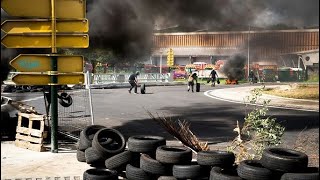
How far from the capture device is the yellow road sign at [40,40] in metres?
8.94

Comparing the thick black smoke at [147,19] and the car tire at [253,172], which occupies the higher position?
the thick black smoke at [147,19]

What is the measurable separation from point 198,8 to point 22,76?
31.2ft

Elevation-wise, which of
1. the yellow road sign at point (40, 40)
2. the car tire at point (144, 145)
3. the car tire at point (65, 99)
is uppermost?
the yellow road sign at point (40, 40)

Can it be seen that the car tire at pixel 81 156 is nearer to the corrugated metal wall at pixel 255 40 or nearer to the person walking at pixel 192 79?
the corrugated metal wall at pixel 255 40

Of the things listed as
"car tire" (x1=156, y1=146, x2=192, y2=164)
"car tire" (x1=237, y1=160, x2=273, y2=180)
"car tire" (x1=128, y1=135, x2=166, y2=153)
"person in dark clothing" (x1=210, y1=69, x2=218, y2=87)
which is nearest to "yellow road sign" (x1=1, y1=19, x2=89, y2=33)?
"car tire" (x1=128, y1=135, x2=166, y2=153)

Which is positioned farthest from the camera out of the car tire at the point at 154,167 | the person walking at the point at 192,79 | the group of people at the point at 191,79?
the person walking at the point at 192,79

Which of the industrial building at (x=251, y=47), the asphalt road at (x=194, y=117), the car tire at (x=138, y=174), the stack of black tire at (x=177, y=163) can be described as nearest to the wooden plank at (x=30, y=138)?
the stack of black tire at (x=177, y=163)

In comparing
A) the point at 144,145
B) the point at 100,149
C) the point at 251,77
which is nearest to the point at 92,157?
the point at 100,149

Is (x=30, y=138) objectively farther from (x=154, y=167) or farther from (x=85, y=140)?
(x=154, y=167)

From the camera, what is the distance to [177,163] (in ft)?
19.2

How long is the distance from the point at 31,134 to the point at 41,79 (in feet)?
4.59

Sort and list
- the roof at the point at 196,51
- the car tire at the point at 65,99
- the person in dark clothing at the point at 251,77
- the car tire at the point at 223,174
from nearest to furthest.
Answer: the car tire at the point at 223,174 < the car tire at the point at 65,99 < the roof at the point at 196,51 < the person in dark clothing at the point at 251,77

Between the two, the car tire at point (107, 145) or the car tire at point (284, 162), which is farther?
the car tire at point (107, 145)

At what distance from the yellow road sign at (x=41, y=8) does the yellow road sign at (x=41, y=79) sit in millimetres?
1493
